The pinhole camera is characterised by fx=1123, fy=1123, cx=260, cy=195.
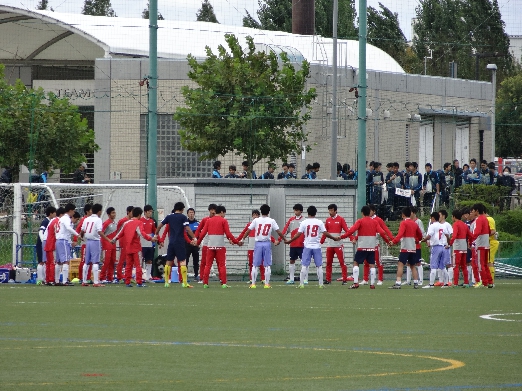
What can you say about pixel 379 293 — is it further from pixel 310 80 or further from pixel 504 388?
pixel 310 80

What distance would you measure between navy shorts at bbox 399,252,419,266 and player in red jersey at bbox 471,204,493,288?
4.37 ft

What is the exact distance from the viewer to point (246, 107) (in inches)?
1380

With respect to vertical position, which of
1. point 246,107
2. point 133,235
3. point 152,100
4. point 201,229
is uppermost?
point 246,107

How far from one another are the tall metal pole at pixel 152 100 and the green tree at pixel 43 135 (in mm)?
8437

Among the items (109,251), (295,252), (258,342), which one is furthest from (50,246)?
(258,342)

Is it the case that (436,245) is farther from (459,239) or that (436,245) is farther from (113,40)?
(113,40)

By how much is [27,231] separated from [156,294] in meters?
8.42

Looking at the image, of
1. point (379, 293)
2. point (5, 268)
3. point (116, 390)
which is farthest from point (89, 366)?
point (5, 268)

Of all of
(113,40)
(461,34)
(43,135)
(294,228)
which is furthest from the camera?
(461,34)

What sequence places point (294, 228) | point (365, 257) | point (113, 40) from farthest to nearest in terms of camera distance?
point (113, 40)
point (294, 228)
point (365, 257)

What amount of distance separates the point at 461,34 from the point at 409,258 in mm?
53108

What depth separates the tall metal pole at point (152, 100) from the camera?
89.0 feet

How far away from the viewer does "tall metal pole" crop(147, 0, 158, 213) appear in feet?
89.0

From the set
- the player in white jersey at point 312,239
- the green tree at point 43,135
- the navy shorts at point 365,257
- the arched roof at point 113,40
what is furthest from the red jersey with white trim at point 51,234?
the arched roof at point 113,40
